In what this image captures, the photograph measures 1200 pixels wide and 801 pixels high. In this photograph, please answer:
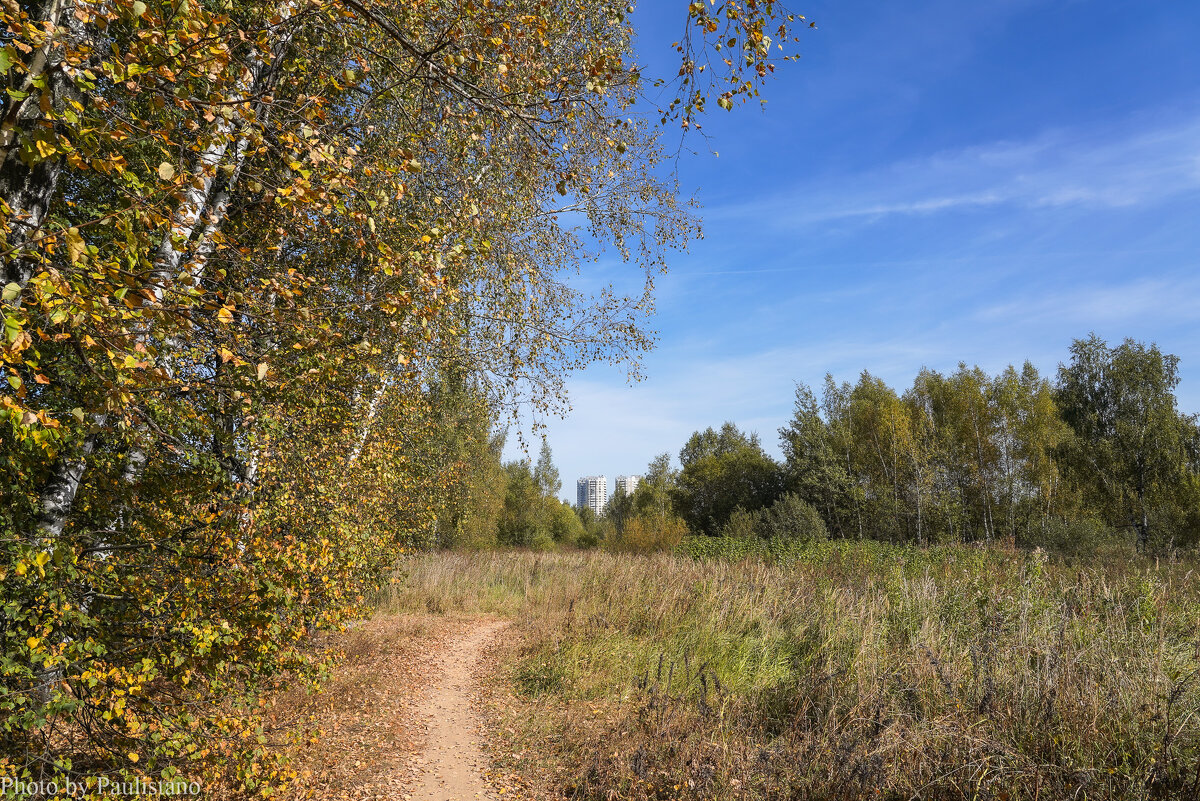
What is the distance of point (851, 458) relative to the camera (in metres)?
33.7

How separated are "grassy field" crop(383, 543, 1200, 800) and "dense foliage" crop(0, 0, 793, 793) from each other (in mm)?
2675

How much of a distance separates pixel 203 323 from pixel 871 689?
5562mm

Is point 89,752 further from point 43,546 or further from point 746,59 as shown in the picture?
point 746,59

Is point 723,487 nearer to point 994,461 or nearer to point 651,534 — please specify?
point 651,534

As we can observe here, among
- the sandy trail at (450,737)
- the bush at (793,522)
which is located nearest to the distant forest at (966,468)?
the bush at (793,522)

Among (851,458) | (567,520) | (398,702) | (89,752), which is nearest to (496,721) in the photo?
(398,702)

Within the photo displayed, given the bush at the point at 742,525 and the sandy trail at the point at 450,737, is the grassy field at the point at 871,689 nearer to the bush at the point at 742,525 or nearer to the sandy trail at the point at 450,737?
the sandy trail at the point at 450,737

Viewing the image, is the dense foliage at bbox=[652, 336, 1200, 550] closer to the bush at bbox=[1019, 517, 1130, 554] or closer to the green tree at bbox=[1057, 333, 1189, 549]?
the green tree at bbox=[1057, 333, 1189, 549]

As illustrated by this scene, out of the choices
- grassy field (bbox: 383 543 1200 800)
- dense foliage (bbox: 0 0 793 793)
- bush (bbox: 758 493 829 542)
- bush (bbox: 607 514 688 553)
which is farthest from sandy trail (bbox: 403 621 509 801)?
bush (bbox: 607 514 688 553)

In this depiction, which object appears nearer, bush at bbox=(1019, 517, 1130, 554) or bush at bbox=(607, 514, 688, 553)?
bush at bbox=(1019, 517, 1130, 554)

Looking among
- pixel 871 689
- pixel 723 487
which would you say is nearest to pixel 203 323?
pixel 871 689

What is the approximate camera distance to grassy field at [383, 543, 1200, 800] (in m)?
3.56

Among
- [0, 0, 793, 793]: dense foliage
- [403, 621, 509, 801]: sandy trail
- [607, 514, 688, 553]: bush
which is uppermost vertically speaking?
[0, 0, 793, 793]: dense foliage

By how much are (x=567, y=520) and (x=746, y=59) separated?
4724 centimetres
